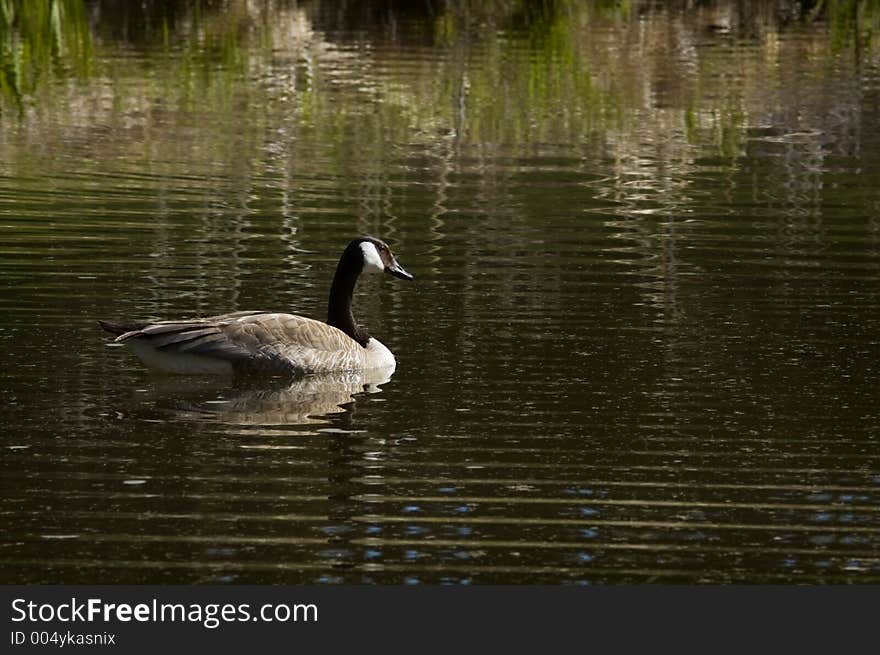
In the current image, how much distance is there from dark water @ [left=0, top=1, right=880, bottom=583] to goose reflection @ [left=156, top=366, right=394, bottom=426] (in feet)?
0.14

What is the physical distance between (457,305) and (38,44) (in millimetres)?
18670

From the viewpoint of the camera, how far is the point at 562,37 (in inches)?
1396

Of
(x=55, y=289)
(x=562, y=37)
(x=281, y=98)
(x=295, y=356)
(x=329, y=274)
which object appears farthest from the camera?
(x=562, y=37)

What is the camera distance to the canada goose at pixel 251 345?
13.6 meters

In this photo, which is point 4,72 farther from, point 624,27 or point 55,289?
point 55,289

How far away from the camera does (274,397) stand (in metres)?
13.5

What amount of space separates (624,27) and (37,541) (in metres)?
27.8

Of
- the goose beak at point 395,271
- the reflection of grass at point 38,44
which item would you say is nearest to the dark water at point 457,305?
the reflection of grass at point 38,44

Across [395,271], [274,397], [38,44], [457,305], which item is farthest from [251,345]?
[38,44]

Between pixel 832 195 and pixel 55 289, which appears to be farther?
pixel 832 195

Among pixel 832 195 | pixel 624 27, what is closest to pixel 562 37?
pixel 624 27

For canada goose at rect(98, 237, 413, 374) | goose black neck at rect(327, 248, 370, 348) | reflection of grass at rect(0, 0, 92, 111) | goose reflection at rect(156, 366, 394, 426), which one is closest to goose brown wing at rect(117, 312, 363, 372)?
canada goose at rect(98, 237, 413, 374)

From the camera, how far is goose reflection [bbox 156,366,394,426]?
12.6 metres

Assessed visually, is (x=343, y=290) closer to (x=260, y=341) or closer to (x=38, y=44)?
(x=260, y=341)
